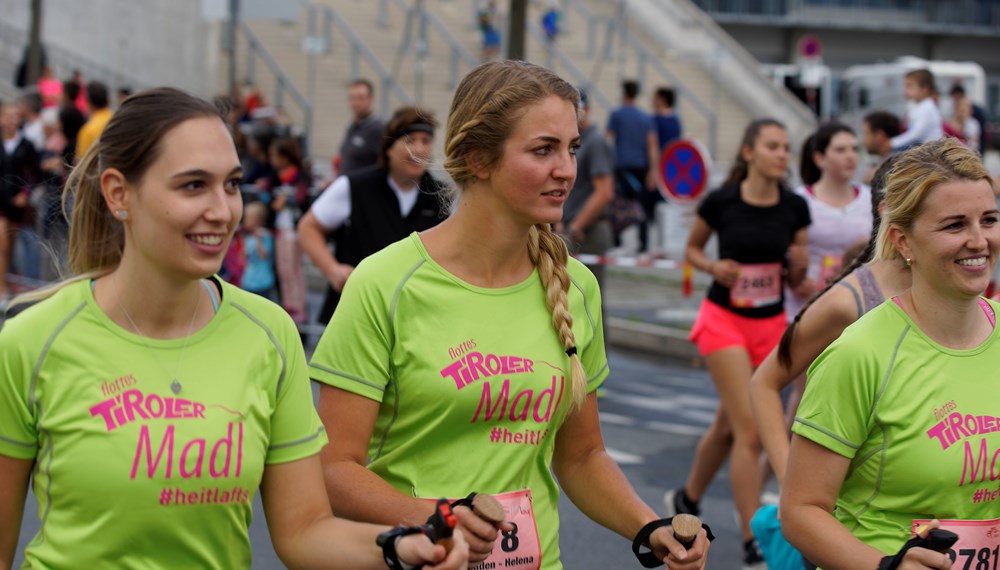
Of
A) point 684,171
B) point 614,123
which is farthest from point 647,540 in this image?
point 614,123

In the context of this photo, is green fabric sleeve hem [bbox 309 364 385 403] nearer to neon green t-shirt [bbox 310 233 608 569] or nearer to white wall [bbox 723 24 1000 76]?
neon green t-shirt [bbox 310 233 608 569]

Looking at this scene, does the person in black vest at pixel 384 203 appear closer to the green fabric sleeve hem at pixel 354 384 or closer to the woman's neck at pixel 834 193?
the woman's neck at pixel 834 193

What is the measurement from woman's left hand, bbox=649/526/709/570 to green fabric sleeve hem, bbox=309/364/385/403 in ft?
2.34

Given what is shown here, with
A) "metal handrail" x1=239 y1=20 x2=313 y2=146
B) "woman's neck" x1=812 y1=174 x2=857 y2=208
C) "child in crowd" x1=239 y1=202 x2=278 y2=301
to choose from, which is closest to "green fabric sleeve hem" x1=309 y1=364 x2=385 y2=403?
"woman's neck" x1=812 y1=174 x2=857 y2=208

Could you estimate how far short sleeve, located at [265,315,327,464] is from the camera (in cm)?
320

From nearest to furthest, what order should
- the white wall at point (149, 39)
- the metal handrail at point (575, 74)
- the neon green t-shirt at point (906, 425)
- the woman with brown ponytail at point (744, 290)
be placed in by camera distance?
the neon green t-shirt at point (906, 425) < the woman with brown ponytail at point (744, 290) < the metal handrail at point (575, 74) < the white wall at point (149, 39)

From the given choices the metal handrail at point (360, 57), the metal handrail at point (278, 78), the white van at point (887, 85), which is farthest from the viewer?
the white van at point (887, 85)

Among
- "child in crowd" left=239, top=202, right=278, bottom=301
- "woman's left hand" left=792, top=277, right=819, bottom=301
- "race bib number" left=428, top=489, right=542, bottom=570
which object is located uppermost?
"race bib number" left=428, top=489, right=542, bottom=570

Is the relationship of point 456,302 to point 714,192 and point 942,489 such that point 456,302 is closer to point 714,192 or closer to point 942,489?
point 942,489

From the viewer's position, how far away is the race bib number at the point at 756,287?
735 cm

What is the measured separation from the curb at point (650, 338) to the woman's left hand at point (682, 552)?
10287 mm

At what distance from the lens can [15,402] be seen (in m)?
3.00

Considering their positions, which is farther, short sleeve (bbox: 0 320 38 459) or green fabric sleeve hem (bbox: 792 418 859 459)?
green fabric sleeve hem (bbox: 792 418 859 459)

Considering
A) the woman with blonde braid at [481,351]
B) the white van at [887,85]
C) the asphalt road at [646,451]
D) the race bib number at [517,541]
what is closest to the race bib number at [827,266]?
the asphalt road at [646,451]
